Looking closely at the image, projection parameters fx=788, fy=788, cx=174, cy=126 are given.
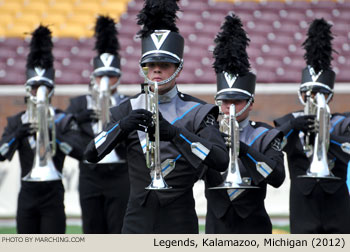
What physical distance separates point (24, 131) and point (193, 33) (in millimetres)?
8702

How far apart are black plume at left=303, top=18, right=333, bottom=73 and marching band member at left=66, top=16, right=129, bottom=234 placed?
1.97 meters

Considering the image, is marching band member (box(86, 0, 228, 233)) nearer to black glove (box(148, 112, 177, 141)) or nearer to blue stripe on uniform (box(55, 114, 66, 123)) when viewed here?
black glove (box(148, 112, 177, 141))

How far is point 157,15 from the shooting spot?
16.2 ft

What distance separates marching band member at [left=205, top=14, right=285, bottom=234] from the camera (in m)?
5.81

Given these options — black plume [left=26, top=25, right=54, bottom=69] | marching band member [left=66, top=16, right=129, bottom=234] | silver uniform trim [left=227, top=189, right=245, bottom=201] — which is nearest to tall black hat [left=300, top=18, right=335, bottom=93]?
silver uniform trim [left=227, top=189, right=245, bottom=201]

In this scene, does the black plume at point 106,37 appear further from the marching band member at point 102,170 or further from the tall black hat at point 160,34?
the tall black hat at point 160,34

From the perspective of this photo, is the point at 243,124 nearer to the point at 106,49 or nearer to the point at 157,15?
the point at 157,15

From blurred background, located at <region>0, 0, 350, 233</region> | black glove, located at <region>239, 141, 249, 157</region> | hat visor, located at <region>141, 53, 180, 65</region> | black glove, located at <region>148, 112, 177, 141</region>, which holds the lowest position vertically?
black glove, located at <region>148, 112, 177, 141</region>

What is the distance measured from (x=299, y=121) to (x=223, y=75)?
3.29 feet

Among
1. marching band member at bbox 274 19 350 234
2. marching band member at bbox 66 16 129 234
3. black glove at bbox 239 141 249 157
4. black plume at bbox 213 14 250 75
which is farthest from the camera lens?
marching band member at bbox 66 16 129 234

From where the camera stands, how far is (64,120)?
7742mm

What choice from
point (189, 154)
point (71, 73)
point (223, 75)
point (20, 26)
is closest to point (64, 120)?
point (223, 75)

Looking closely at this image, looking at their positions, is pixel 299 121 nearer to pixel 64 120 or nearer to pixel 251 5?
pixel 64 120

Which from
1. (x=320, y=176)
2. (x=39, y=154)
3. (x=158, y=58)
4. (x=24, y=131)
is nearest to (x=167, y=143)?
(x=158, y=58)
